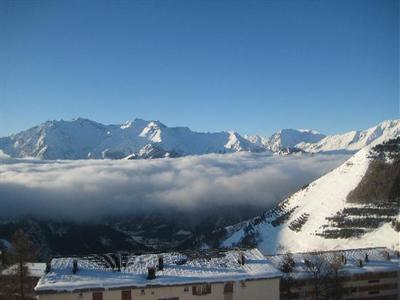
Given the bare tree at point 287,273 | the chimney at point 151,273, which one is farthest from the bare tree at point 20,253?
the bare tree at point 287,273

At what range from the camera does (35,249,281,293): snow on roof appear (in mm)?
51594

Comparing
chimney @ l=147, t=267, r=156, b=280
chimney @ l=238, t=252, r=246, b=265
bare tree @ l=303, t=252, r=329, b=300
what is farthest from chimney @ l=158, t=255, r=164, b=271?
bare tree @ l=303, t=252, r=329, b=300

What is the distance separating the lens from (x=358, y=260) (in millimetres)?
83375

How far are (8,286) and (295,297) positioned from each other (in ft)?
129

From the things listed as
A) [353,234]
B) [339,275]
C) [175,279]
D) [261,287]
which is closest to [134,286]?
[175,279]

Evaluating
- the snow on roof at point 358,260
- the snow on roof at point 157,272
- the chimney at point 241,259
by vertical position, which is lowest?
the snow on roof at point 358,260

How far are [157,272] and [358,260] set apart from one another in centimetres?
4244

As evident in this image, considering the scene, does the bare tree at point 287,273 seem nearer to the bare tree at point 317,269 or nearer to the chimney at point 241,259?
the bare tree at point 317,269

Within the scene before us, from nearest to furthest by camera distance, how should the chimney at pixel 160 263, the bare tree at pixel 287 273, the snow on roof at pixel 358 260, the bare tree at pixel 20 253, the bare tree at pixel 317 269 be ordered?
the bare tree at pixel 20 253
the chimney at pixel 160 263
the bare tree at pixel 317 269
the bare tree at pixel 287 273
the snow on roof at pixel 358 260

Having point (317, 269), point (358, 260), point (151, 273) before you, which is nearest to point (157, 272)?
point (151, 273)

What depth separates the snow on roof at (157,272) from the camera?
169ft

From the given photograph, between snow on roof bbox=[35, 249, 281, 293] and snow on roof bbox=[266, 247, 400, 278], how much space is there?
19.3m

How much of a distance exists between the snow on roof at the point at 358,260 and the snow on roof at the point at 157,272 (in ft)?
63.3

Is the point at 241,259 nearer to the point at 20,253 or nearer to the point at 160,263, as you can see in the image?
the point at 160,263
